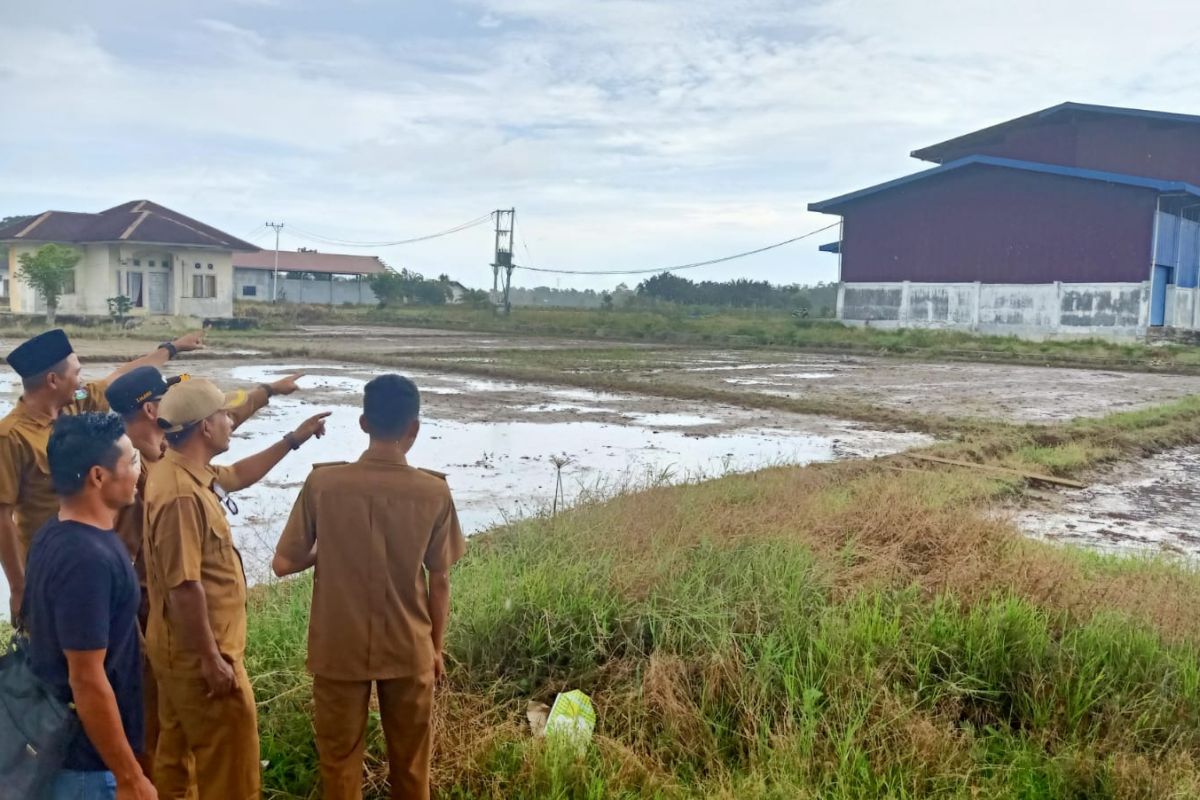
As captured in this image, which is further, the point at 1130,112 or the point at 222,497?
the point at 1130,112

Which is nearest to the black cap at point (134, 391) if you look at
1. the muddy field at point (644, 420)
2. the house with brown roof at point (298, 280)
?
the muddy field at point (644, 420)

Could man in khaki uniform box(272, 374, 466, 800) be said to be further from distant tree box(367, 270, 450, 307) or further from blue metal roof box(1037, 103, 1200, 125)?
distant tree box(367, 270, 450, 307)

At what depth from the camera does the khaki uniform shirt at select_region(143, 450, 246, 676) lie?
110 inches

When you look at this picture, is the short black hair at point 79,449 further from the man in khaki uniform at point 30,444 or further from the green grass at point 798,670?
the green grass at point 798,670

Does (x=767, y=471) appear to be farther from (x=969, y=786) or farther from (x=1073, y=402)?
(x=1073, y=402)

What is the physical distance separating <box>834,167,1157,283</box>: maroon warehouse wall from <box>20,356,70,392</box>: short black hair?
32.9 m

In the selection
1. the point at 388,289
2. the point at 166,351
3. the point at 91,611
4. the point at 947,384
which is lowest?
the point at 947,384

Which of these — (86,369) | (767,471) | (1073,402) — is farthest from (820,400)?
(86,369)

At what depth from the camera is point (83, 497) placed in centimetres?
247

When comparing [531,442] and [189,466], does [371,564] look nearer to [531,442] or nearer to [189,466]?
[189,466]

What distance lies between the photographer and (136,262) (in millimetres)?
35219

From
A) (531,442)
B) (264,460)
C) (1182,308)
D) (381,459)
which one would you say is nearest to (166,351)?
(264,460)

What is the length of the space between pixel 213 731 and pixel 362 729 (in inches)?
17.7

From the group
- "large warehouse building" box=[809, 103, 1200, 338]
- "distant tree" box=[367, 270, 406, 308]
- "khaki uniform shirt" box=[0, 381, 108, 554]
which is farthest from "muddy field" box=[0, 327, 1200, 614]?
"distant tree" box=[367, 270, 406, 308]
